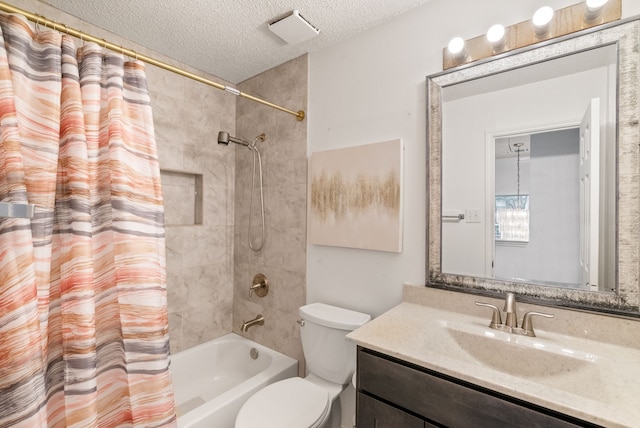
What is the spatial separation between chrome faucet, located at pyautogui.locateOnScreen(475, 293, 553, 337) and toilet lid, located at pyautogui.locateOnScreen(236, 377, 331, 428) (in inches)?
34.0

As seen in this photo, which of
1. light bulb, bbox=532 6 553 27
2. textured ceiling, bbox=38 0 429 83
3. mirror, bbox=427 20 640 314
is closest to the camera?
mirror, bbox=427 20 640 314

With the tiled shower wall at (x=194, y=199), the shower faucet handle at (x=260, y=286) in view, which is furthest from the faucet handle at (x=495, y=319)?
the tiled shower wall at (x=194, y=199)

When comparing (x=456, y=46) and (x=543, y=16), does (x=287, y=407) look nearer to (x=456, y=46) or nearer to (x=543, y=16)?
(x=456, y=46)

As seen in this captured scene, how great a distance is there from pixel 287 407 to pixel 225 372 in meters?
1.03

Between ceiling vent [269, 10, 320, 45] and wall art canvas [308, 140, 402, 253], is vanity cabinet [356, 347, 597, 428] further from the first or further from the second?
ceiling vent [269, 10, 320, 45]

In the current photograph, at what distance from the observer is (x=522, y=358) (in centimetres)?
105

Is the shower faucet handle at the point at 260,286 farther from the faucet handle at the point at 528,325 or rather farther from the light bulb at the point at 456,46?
the light bulb at the point at 456,46

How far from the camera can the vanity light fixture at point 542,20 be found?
1171mm

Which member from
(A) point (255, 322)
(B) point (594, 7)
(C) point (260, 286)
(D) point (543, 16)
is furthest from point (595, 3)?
(A) point (255, 322)

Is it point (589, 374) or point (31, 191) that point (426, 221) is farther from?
point (31, 191)

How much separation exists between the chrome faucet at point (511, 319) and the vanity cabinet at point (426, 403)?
41 centimetres

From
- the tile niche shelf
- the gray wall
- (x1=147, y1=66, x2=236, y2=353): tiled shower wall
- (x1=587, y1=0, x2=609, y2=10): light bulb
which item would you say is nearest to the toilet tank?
the gray wall

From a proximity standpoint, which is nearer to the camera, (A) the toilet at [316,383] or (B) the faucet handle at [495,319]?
(B) the faucet handle at [495,319]

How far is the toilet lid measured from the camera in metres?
1.31
